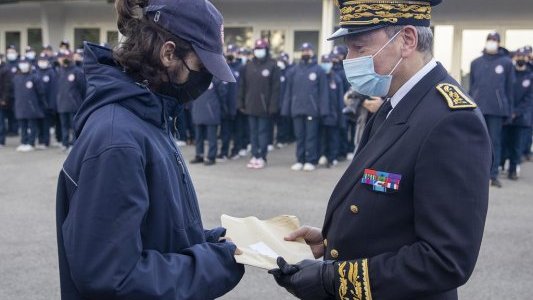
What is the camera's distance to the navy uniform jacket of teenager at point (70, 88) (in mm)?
12273

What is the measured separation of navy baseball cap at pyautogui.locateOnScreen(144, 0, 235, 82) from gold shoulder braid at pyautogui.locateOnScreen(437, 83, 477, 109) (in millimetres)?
732

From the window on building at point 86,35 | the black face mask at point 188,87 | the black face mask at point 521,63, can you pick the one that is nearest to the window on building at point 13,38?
the window on building at point 86,35

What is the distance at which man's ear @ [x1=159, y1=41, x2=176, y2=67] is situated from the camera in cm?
183

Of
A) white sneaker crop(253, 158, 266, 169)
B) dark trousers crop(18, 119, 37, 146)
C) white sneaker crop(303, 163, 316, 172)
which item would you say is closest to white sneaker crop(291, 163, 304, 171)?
white sneaker crop(303, 163, 316, 172)

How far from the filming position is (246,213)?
278 inches

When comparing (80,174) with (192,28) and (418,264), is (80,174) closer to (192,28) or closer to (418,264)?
(192,28)

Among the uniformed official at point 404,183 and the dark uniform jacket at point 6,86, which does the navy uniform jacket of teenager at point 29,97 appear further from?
the uniformed official at point 404,183

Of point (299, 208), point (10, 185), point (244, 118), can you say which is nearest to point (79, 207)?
point (299, 208)

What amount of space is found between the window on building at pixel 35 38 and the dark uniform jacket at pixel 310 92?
14.0m

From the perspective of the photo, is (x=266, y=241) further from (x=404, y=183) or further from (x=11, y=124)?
(x=11, y=124)

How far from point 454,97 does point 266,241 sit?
2.86ft

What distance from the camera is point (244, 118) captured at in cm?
1235

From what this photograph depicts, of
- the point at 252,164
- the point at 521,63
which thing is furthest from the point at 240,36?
the point at 521,63

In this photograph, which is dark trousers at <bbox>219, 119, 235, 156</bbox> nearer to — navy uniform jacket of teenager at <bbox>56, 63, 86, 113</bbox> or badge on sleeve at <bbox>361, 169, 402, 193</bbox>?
navy uniform jacket of teenager at <bbox>56, 63, 86, 113</bbox>
